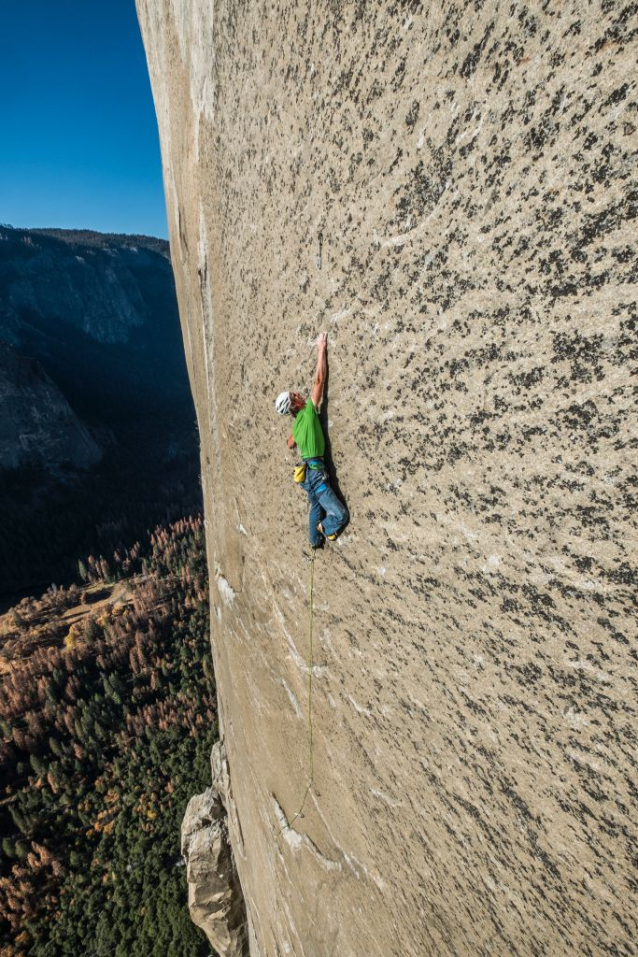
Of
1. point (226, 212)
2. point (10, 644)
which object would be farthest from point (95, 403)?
point (226, 212)

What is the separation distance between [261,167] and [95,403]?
2291 inches

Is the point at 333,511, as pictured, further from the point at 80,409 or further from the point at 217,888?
the point at 80,409

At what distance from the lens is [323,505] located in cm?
261

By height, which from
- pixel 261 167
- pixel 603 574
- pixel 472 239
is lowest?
pixel 603 574

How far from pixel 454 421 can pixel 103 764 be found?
19677 mm

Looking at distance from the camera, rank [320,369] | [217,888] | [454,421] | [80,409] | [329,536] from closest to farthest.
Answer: [454,421], [320,369], [329,536], [217,888], [80,409]

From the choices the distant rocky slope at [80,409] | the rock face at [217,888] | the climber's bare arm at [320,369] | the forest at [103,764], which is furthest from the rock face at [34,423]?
the climber's bare arm at [320,369]

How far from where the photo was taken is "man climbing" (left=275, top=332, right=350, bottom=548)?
8.27ft

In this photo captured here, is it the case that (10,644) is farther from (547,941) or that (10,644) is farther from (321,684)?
(547,941)

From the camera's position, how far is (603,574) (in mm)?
1479

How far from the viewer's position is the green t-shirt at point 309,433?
255 centimetres

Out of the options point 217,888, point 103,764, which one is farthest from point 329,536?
point 103,764

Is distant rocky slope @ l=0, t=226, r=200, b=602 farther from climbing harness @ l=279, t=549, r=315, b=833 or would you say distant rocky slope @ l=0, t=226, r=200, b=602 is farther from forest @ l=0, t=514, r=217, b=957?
climbing harness @ l=279, t=549, r=315, b=833

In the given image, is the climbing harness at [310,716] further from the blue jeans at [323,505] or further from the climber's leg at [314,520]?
the blue jeans at [323,505]
